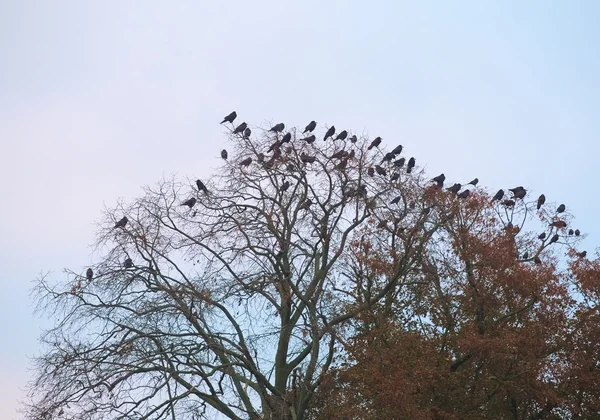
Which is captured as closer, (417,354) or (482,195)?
(417,354)

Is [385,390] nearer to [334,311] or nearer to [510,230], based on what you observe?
[334,311]

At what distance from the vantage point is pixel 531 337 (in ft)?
72.1

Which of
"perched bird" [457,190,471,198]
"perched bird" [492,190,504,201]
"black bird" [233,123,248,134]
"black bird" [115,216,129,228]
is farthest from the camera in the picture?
"perched bird" [492,190,504,201]

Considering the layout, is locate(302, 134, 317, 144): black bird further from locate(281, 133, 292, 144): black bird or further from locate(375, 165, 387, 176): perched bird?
locate(375, 165, 387, 176): perched bird

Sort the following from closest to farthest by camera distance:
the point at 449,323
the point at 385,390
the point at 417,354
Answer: the point at 385,390 → the point at 417,354 → the point at 449,323

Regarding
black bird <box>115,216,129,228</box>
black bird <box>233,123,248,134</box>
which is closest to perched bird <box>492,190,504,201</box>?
black bird <box>233,123,248,134</box>

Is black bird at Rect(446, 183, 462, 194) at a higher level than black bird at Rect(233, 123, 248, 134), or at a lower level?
lower

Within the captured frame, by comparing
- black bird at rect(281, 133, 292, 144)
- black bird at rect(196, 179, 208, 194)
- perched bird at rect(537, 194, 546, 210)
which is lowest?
perched bird at rect(537, 194, 546, 210)

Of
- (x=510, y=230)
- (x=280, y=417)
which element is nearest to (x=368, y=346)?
(x=280, y=417)

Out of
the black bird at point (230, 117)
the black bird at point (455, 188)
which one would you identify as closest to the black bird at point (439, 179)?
the black bird at point (455, 188)

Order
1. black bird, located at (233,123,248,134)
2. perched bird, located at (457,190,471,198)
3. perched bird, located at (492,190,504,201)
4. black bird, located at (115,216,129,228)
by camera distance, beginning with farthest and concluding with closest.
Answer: perched bird, located at (492,190,504,201) < perched bird, located at (457,190,471,198) < black bird, located at (233,123,248,134) < black bird, located at (115,216,129,228)

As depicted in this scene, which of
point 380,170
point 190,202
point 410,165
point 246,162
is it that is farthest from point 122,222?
point 410,165

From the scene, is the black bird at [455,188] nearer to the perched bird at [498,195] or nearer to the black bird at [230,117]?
the perched bird at [498,195]

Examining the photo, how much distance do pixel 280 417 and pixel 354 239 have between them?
5.70 metres
